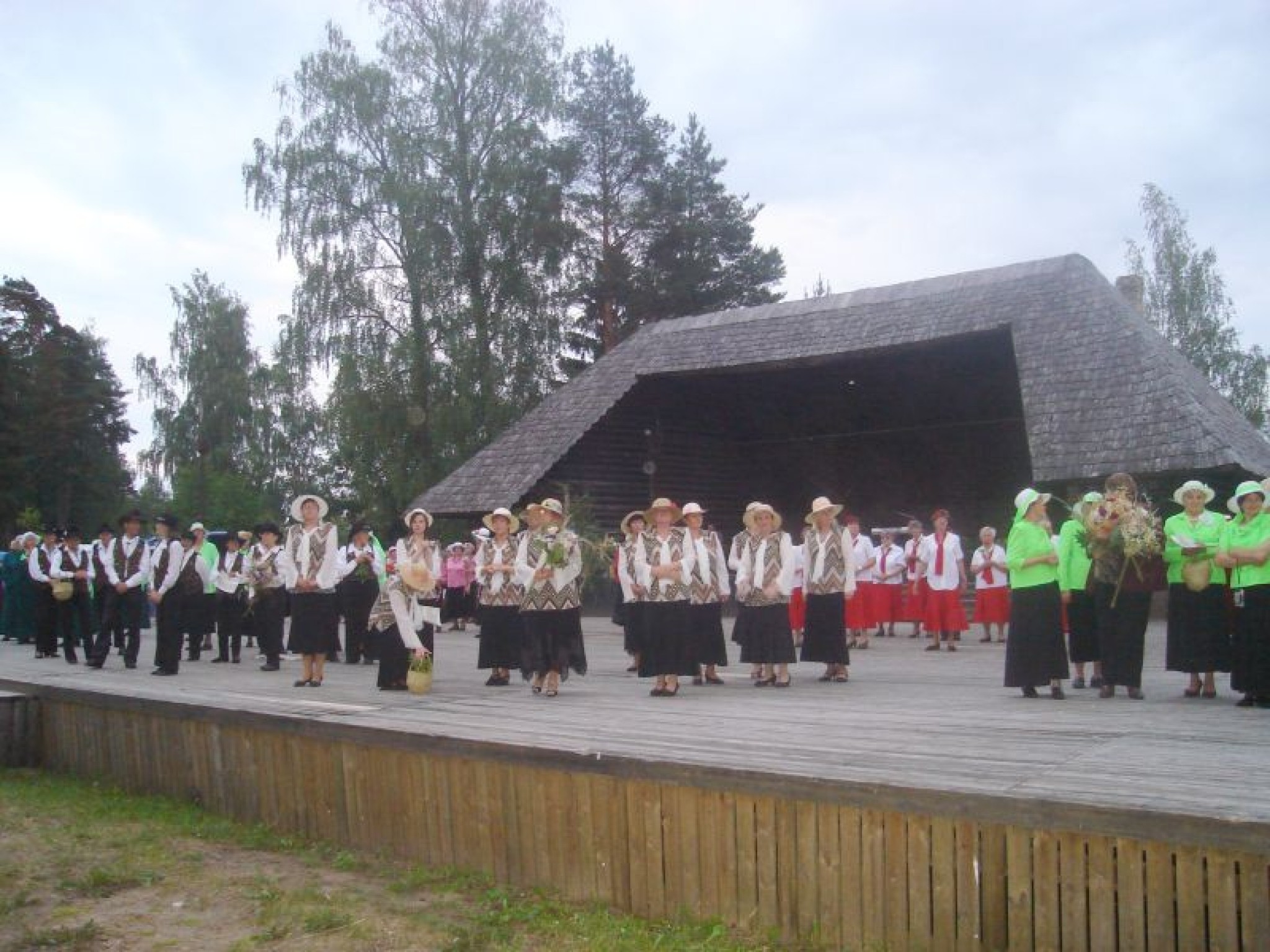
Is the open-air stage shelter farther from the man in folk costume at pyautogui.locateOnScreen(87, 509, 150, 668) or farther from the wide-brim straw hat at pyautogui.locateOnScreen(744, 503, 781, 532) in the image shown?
the wide-brim straw hat at pyautogui.locateOnScreen(744, 503, 781, 532)

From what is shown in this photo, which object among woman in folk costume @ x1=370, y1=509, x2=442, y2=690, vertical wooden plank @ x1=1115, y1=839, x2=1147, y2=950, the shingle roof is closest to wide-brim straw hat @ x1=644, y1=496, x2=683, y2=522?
woman in folk costume @ x1=370, y1=509, x2=442, y2=690

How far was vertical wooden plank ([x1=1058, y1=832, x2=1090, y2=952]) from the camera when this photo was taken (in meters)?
4.69

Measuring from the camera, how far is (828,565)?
38.0ft

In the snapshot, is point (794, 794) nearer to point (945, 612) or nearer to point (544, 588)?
point (544, 588)

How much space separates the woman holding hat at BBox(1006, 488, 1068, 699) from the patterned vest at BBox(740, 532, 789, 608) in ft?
7.32

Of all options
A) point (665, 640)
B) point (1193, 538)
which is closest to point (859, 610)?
point (665, 640)

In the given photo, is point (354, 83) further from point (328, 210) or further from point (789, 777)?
point (789, 777)

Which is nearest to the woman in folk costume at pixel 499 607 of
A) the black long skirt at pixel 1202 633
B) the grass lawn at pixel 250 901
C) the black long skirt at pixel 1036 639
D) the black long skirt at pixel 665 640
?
the black long skirt at pixel 665 640

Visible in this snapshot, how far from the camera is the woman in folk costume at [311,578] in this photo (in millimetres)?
11336

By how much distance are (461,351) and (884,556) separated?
1885 centimetres

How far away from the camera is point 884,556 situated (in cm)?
1812

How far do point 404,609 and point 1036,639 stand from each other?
5.42 m

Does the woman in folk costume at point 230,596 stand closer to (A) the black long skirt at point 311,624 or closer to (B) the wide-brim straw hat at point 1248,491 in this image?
(A) the black long skirt at point 311,624

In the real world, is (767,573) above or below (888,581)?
above
